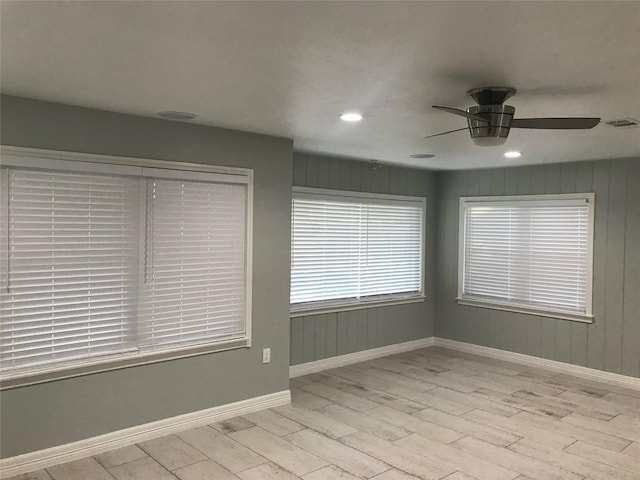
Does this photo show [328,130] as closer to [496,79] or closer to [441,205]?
[496,79]

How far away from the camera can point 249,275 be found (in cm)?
427

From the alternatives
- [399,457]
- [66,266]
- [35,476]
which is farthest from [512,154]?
[35,476]

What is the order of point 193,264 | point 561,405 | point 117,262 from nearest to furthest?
point 117,262
point 193,264
point 561,405

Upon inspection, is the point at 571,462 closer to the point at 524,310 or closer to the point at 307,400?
the point at 307,400

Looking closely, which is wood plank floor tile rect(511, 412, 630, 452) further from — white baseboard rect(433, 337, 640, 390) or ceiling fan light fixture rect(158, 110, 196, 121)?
ceiling fan light fixture rect(158, 110, 196, 121)

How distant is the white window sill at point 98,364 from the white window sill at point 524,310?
3463 mm

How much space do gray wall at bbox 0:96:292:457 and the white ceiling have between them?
0.64 feet

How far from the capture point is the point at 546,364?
5859mm

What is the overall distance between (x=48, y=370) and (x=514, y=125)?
3.11 m

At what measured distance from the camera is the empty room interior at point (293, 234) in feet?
7.13

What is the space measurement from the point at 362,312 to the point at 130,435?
310cm

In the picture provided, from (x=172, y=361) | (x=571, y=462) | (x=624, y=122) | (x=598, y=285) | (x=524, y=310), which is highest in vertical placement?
(x=624, y=122)

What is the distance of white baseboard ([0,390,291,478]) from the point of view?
10.5 ft

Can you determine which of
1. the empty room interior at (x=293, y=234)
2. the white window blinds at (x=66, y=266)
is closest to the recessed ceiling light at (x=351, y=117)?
the empty room interior at (x=293, y=234)
